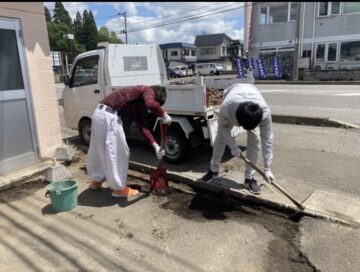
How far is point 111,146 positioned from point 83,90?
3062mm

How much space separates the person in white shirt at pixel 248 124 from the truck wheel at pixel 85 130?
3543 millimetres

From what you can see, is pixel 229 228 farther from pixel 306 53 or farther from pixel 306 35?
pixel 306 35

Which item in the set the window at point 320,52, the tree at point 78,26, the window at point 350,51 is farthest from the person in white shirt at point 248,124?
the tree at point 78,26

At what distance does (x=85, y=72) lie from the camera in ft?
22.8

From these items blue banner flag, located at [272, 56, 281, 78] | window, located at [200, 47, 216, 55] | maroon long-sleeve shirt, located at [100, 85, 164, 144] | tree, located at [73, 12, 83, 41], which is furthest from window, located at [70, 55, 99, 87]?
tree, located at [73, 12, 83, 41]

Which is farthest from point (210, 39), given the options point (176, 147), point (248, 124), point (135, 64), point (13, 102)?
point (248, 124)

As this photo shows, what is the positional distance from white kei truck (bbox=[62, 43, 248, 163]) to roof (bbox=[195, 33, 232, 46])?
52845 mm

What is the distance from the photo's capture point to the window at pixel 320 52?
82.4 ft

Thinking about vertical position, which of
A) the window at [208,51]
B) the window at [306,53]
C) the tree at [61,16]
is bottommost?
the window at [306,53]

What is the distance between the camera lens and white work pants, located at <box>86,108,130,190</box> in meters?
4.33

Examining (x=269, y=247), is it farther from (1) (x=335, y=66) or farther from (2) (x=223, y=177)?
(1) (x=335, y=66)

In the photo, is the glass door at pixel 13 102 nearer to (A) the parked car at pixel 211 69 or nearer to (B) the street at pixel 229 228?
(B) the street at pixel 229 228

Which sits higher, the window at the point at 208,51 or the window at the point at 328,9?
the window at the point at 328,9

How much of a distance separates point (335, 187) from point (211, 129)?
2.00 metres
